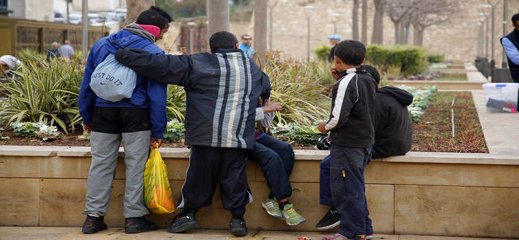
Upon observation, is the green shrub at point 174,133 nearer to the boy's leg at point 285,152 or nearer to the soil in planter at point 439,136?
the soil in planter at point 439,136

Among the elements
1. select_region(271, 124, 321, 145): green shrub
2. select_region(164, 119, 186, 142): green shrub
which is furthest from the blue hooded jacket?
select_region(271, 124, 321, 145): green shrub

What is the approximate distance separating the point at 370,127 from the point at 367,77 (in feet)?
1.18

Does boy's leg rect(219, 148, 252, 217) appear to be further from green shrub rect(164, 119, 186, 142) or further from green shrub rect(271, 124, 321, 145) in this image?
green shrub rect(164, 119, 186, 142)

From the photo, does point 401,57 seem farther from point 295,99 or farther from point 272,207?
point 272,207

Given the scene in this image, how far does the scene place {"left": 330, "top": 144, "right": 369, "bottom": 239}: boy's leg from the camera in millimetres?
4586

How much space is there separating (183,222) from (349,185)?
1392mm

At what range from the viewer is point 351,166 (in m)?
4.58

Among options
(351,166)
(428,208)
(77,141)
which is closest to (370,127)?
(351,166)

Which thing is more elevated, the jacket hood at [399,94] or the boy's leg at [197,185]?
the jacket hood at [399,94]

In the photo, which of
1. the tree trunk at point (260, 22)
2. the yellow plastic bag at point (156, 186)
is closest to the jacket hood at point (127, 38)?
the yellow plastic bag at point (156, 186)

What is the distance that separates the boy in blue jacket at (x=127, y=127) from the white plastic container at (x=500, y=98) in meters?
6.39

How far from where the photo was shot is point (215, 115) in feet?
16.0

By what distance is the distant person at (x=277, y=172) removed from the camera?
5109mm

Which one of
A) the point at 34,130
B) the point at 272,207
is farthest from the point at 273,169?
the point at 34,130
